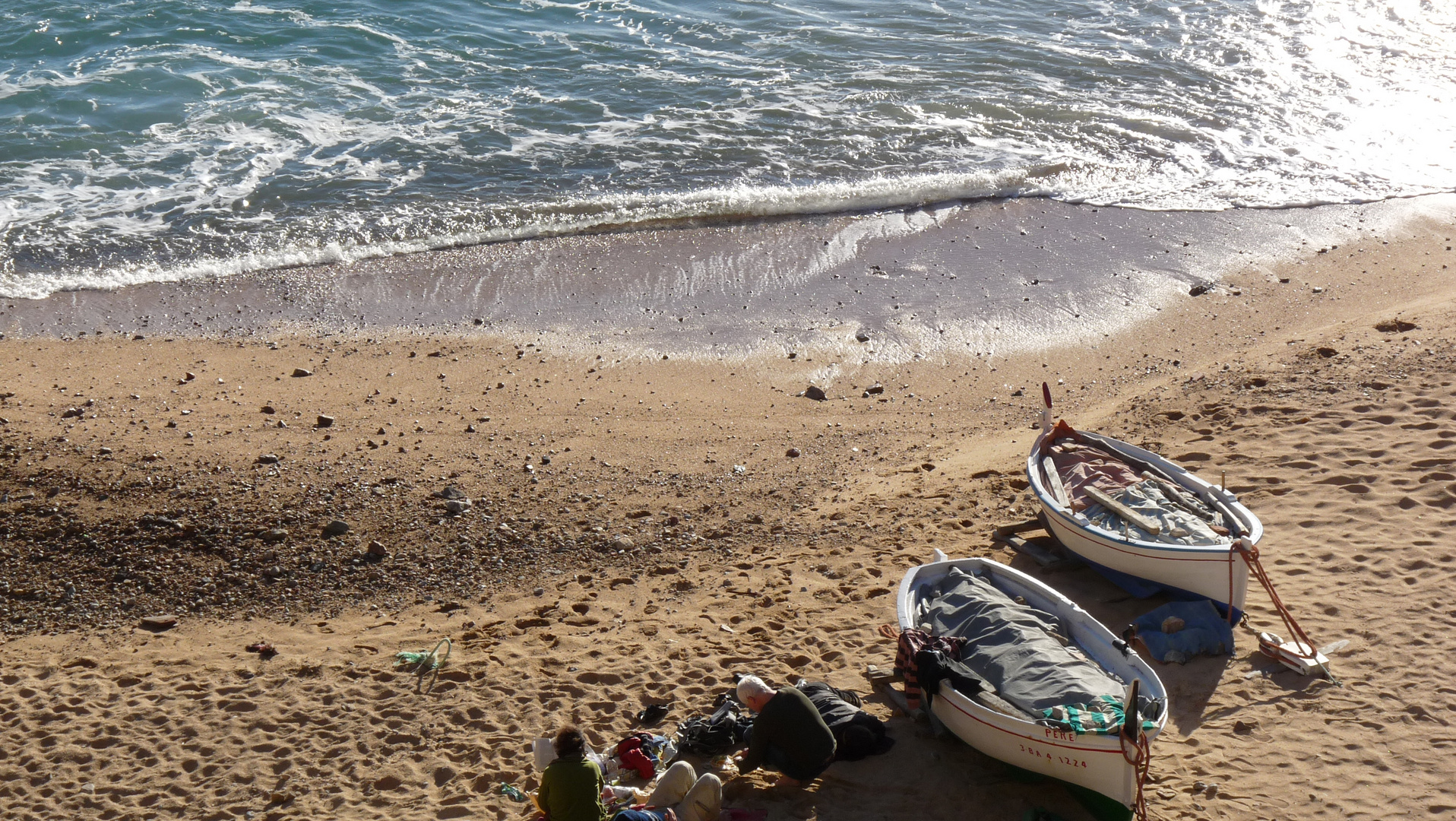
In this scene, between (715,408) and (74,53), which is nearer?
(715,408)

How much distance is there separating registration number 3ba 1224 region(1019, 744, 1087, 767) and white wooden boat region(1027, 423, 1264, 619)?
2.19m

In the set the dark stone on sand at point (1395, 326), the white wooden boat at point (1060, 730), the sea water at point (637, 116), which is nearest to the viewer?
the white wooden boat at point (1060, 730)

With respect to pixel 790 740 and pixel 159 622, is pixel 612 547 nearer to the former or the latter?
pixel 790 740

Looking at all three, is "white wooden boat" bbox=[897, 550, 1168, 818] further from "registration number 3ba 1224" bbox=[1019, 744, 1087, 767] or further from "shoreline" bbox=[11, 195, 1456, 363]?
"shoreline" bbox=[11, 195, 1456, 363]

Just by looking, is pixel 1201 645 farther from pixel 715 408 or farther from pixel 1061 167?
pixel 1061 167

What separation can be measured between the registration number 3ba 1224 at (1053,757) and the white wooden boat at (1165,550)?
2.19 metres

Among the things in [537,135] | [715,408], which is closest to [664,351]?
[715,408]

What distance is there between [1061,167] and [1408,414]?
8.91 m

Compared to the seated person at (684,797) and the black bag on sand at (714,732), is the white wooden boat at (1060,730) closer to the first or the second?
the black bag on sand at (714,732)

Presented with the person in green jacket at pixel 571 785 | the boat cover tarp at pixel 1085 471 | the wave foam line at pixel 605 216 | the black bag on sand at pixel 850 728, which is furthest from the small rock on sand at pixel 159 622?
the wave foam line at pixel 605 216

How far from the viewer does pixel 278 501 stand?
9.22 meters

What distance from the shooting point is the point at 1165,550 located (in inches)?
290

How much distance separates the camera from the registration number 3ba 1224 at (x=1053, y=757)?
5.68 metres

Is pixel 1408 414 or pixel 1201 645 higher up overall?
pixel 1408 414
